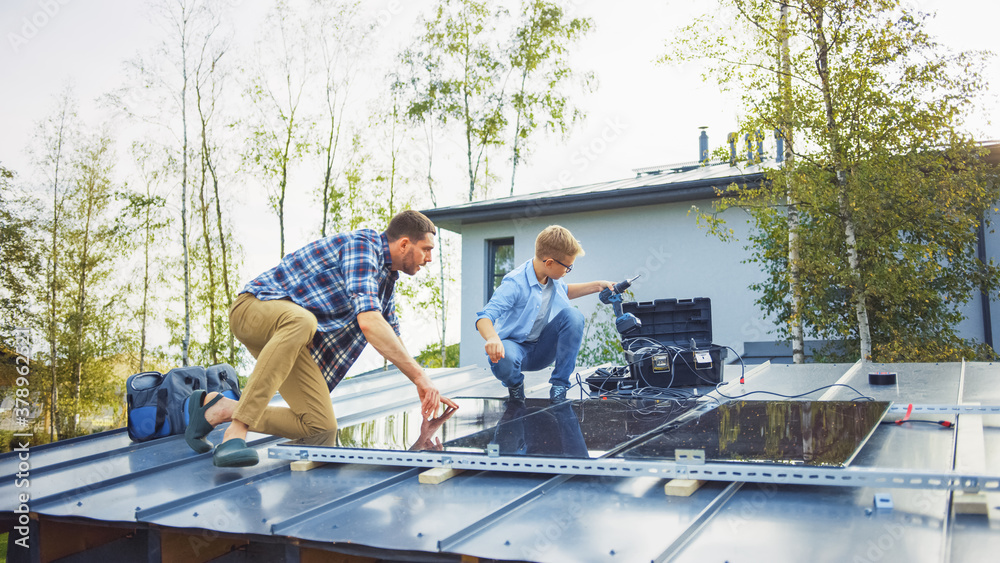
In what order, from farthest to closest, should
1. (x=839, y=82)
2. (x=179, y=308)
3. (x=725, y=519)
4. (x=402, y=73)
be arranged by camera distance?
(x=402, y=73), (x=179, y=308), (x=839, y=82), (x=725, y=519)

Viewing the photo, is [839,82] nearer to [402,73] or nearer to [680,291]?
[680,291]

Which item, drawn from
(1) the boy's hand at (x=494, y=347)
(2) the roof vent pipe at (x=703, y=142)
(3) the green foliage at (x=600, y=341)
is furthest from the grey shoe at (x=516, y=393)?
(2) the roof vent pipe at (x=703, y=142)

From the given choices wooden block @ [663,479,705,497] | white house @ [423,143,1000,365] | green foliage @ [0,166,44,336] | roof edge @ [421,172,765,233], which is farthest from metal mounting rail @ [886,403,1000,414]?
green foliage @ [0,166,44,336]

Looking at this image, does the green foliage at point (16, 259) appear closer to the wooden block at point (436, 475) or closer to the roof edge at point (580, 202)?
the roof edge at point (580, 202)

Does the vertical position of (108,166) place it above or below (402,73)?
below

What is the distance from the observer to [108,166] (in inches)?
341

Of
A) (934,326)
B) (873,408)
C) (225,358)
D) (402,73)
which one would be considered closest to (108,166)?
(225,358)

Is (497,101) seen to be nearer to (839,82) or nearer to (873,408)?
(839,82)

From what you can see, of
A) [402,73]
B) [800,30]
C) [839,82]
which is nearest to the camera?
[839,82]

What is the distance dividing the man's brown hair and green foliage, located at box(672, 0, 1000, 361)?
4.62 meters

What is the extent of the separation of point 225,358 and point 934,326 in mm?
8949

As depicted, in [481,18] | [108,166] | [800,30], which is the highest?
[481,18]

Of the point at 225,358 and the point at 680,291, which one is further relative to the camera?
the point at 225,358

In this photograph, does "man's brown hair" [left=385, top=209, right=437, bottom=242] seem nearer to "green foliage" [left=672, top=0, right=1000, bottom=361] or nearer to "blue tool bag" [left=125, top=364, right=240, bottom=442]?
"blue tool bag" [left=125, top=364, right=240, bottom=442]
